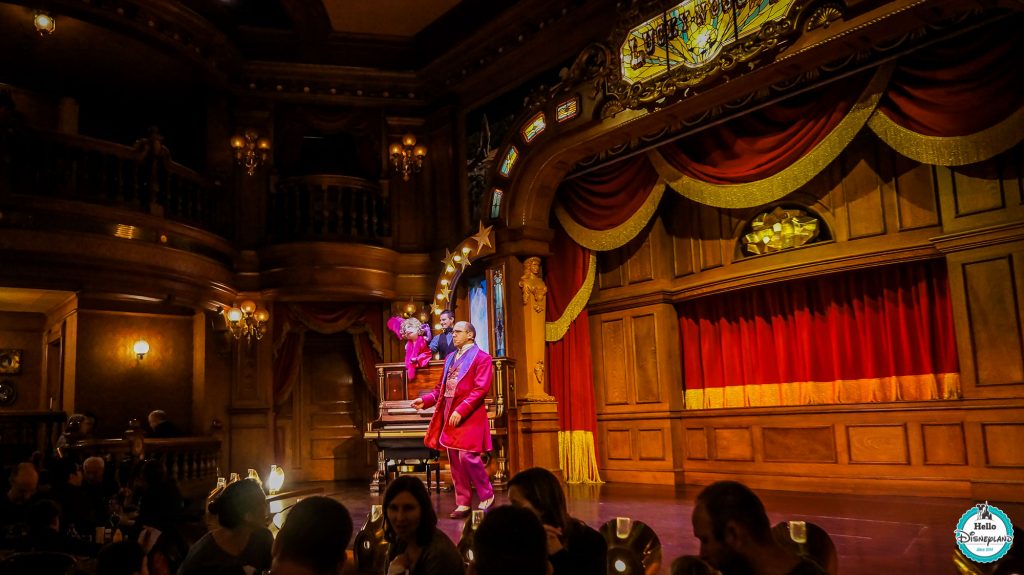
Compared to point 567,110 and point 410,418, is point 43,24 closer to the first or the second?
point 567,110

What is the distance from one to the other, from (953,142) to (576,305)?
444 centimetres

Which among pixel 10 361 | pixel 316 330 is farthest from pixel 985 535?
pixel 10 361

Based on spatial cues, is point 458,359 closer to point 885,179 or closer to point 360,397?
point 885,179

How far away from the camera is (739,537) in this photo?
78.2 inches

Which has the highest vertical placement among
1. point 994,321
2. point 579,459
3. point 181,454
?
point 994,321

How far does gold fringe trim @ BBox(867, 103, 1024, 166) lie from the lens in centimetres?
617

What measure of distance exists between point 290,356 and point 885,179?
25.7ft

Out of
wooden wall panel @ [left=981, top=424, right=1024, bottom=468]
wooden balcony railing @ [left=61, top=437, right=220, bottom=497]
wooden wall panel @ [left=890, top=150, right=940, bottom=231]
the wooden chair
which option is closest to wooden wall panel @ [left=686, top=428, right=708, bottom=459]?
wooden wall panel @ [left=981, top=424, right=1024, bottom=468]

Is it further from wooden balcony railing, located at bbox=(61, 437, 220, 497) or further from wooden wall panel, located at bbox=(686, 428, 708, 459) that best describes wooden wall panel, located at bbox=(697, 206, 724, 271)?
wooden balcony railing, located at bbox=(61, 437, 220, 497)

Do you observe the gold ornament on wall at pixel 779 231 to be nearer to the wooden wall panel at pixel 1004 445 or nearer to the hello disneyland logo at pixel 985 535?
the wooden wall panel at pixel 1004 445

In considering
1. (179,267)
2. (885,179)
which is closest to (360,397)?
(179,267)

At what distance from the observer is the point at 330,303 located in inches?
440

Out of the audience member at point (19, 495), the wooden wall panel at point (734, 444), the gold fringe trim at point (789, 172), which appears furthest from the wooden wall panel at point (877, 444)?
the audience member at point (19, 495)

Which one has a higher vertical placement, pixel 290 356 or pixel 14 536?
pixel 290 356
